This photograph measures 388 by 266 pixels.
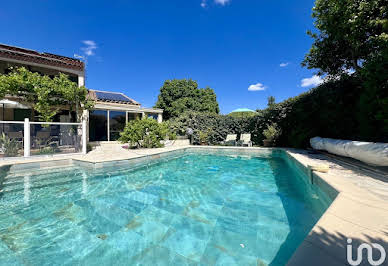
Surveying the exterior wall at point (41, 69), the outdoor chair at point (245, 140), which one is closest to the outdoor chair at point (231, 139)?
the outdoor chair at point (245, 140)

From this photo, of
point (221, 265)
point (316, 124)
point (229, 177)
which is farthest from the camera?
point (316, 124)

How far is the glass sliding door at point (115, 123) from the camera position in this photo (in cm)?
1433

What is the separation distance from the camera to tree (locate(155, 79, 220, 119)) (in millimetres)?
24697

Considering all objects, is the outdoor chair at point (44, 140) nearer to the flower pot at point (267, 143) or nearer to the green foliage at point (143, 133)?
the green foliage at point (143, 133)

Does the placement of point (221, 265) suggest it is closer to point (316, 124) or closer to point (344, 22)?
point (344, 22)

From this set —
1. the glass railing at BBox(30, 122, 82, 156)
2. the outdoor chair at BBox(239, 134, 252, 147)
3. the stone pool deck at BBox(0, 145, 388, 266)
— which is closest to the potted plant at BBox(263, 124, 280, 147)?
the outdoor chair at BBox(239, 134, 252, 147)

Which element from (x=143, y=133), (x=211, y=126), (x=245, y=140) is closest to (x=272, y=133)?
(x=245, y=140)

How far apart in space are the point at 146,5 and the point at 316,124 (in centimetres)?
1496

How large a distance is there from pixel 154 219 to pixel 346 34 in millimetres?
9938

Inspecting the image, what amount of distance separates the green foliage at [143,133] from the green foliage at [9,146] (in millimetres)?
4832

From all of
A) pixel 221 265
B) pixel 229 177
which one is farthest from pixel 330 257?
pixel 229 177

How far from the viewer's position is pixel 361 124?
22.0 ft

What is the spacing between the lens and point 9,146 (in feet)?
22.8

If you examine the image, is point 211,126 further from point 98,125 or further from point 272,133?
point 98,125
